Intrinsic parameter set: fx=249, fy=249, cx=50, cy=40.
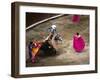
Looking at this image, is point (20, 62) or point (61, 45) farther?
point (61, 45)

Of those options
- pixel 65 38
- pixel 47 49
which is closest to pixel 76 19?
pixel 65 38

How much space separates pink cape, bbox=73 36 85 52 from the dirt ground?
3 centimetres

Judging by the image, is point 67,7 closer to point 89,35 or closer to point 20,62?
point 89,35

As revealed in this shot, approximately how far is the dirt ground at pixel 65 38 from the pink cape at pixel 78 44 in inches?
1.3

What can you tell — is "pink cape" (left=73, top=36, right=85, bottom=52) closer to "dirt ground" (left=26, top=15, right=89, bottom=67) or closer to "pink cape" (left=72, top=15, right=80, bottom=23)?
"dirt ground" (left=26, top=15, right=89, bottom=67)

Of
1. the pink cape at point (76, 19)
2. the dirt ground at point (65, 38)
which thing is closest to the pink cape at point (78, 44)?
the dirt ground at point (65, 38)

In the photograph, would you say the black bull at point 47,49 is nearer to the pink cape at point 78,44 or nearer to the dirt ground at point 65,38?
the dirt ground at point 65,38

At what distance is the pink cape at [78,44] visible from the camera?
87.4 inches

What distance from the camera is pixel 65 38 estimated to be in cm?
217

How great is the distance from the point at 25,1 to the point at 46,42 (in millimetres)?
383

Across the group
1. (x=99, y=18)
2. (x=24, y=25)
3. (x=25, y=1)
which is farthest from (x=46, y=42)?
(x=99, y=18)

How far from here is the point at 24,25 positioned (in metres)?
2.01

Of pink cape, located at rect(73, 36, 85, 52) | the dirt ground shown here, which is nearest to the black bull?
the dirt ground

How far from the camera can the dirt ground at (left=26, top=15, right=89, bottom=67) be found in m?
2.07
